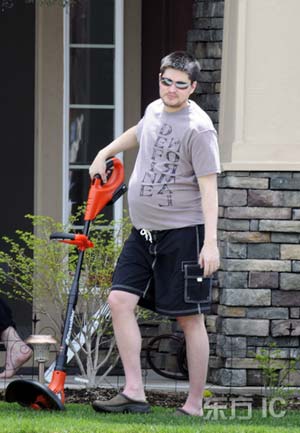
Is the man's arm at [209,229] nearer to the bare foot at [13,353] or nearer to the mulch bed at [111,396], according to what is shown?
the mulch bed at [111,396]

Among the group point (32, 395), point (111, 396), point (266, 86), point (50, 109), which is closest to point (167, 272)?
point (32, 395)

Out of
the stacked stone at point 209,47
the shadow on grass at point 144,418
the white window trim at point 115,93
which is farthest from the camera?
the white window trim at point 115,93

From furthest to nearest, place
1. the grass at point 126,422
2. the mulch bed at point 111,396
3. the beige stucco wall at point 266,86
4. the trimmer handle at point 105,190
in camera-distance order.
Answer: the beige stucco wall at point 266,86 → the mulch bed at point 111,396 → the trimmer handle at point 105,190 → the grass at point 126,422

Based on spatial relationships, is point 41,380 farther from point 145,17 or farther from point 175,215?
point 145,17

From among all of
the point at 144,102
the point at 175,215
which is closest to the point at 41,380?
the point at 175,215

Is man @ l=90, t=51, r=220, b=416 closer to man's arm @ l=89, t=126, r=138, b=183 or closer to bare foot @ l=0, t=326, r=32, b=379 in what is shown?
man's arm @ l=89, t=126, r=138, b=183

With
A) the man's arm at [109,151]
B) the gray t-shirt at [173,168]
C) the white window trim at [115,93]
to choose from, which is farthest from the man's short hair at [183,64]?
the white window trim at [115,93]

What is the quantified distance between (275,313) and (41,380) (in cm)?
175

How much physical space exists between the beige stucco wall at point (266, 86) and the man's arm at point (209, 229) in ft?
5.24

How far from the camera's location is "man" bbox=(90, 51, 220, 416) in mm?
6805

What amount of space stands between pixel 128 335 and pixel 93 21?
125 inches

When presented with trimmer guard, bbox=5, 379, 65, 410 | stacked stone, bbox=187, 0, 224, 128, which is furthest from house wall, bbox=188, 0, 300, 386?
trimmer guard, bbox=5, 379, 65, 410

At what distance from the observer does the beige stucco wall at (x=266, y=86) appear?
326 inches

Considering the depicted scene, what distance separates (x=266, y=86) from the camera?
8320mm
